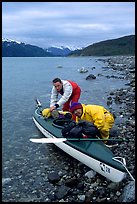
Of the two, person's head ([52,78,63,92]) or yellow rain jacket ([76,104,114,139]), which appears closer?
yellow rain jacket ([76,104,114,139])

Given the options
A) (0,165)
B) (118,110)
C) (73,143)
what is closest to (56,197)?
(73,143)

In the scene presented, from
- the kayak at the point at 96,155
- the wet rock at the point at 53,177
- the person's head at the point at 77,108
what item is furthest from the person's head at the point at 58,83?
the wet rock at the point at 53,177

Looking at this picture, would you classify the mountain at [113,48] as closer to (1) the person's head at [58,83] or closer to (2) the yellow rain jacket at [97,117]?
(1) the person's head at [58,83]

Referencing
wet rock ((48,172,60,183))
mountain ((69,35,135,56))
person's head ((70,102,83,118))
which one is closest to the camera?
wet rock ((48,172,60,183))

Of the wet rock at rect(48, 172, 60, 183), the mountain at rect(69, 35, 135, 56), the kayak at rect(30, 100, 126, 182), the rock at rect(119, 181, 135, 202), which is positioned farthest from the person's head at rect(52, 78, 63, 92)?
the mountain at rect(69, 35, 135, 56)

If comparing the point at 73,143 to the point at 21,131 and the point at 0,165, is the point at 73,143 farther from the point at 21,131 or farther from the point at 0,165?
the point at 21,131

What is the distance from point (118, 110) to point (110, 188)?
916cm

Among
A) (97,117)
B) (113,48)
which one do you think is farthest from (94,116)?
(113,48)

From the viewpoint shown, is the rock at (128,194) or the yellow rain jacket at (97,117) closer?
the rock at (128,194)

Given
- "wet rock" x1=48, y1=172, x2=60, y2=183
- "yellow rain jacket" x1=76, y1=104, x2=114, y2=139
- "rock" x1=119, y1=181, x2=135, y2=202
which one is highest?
"yellow rain jacket" x1=76, y1=104, x2=114, y2=139

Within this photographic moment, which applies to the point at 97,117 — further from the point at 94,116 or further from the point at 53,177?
the point at 53,177

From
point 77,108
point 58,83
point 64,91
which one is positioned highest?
point 58,83

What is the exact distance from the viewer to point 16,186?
8.41 meters

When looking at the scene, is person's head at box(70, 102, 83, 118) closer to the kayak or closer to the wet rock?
the kayak
